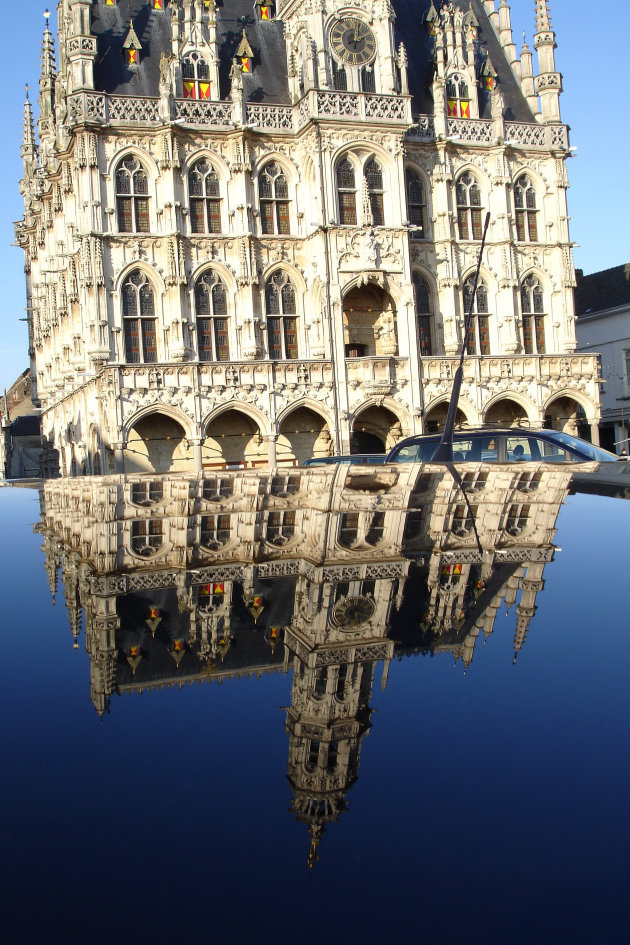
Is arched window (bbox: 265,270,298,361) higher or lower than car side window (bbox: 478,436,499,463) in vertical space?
higher

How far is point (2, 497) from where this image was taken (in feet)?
28.2

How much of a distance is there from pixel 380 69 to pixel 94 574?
3161 centimetres

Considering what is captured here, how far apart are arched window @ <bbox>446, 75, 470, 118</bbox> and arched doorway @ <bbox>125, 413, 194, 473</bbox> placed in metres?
15.7

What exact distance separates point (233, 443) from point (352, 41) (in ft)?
46.2

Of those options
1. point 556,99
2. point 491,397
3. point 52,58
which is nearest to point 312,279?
point 491,397

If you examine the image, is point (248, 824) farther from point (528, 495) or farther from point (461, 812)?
point (528, 495)

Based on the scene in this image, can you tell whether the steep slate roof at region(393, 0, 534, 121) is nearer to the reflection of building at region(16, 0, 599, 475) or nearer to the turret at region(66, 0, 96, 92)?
the reflection of building at region(16, 0, 599, 475)

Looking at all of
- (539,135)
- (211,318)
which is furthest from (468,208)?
(211,318)

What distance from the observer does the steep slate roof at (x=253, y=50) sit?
3055cm

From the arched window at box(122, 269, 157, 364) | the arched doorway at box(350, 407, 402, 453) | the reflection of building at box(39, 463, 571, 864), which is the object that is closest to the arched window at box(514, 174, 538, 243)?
the arched doorway at box(350, 407, 402, 453)

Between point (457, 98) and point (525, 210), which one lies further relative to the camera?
point (525, 210)

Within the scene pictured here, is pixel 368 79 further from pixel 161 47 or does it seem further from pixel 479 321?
pixel 479 321

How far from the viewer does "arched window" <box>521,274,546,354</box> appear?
3416 centimetres

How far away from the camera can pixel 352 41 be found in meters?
31.0
